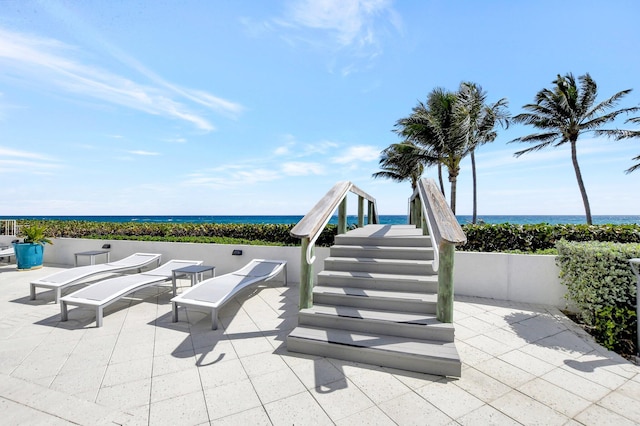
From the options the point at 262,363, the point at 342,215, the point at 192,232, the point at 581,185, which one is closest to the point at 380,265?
the point at 342,215

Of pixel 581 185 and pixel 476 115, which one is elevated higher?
pixel 476 115

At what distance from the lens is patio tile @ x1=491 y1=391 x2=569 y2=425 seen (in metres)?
1.93

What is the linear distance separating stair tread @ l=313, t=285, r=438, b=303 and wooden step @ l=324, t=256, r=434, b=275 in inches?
15.3

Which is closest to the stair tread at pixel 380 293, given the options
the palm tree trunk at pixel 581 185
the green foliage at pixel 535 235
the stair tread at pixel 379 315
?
the stair tread at pixel 379 315

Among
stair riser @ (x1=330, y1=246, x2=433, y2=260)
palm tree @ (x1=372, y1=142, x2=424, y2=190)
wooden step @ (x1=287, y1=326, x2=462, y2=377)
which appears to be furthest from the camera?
palm tree @ (x1=372, y1=142, x2=424, y2=190)

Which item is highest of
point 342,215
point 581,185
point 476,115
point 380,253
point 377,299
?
point 476,115

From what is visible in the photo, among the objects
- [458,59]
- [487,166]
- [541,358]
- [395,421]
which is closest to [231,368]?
[395,421]

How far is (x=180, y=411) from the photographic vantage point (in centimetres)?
201

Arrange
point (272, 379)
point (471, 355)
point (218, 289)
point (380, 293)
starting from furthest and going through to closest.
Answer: point (218, 289)
point (380, 293)
point (471, 355)
point (272, 379)

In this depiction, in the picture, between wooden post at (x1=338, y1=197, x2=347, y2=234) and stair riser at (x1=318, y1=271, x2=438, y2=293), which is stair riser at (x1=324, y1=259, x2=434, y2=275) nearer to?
stair riser at (x1=318, y1=271, x2=438, y2=293)

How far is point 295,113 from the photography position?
931 centimetres

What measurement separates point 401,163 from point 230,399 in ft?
55.4

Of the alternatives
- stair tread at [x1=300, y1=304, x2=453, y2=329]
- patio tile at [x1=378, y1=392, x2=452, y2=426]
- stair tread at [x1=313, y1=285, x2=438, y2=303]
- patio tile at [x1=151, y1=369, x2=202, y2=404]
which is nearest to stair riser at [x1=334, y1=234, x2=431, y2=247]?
stair tread at [x1=313, y1=285, x2=438, y2=303]

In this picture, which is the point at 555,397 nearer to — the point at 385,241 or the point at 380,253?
the point at 380,253
